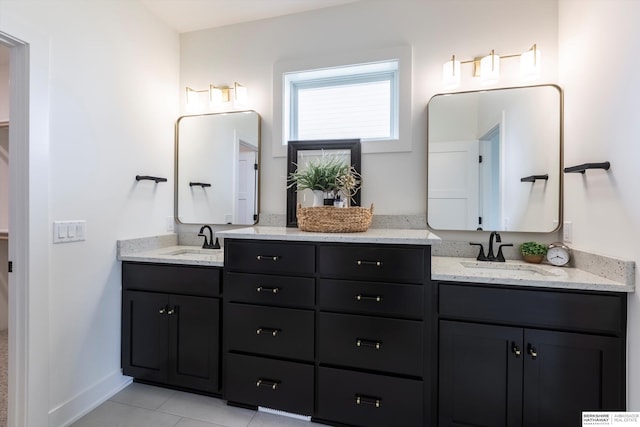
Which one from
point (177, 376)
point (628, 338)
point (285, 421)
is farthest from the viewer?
point (177, 376)

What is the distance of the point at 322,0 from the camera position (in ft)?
7.33

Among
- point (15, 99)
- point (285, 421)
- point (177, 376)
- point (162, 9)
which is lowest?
point (285, 421)

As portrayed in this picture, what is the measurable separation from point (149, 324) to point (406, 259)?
5.75 feet

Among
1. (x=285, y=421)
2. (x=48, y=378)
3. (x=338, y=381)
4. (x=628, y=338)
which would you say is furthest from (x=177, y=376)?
(x=628, y=338)

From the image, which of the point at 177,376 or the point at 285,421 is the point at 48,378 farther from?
the point at 285,421

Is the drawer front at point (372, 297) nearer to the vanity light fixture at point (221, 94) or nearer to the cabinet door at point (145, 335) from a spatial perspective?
the cabinet door at point (145, 335)

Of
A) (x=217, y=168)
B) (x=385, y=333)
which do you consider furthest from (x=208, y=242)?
(x=385, y=333)

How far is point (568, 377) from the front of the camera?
1.41 metres

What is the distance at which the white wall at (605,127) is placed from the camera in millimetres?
1313

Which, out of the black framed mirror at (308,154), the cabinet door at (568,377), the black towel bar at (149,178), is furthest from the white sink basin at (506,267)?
the black towel bar at (149,178)

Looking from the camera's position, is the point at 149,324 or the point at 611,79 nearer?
the point at 611,79

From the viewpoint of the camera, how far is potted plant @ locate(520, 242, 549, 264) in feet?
6.16

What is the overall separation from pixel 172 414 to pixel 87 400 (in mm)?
541

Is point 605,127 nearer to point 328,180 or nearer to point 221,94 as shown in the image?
point 328,180
